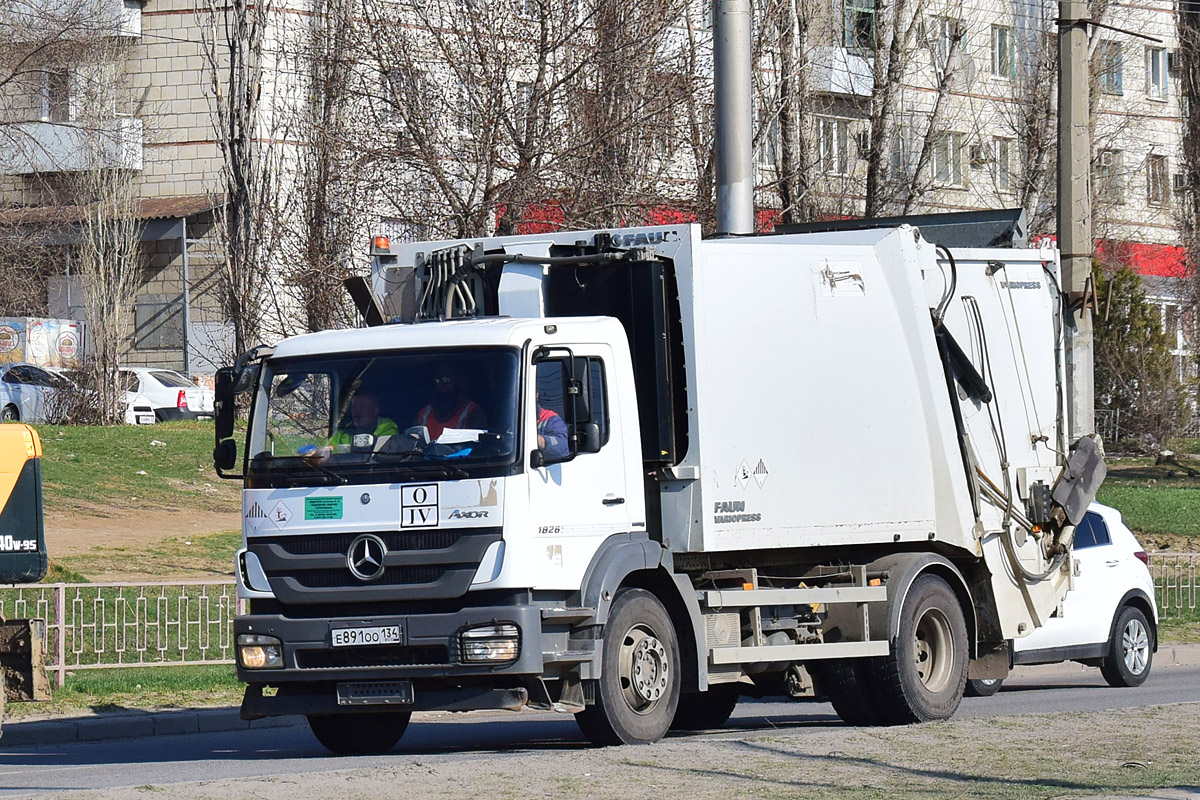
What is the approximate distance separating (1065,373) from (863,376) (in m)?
2.79

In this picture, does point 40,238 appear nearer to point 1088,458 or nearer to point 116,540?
point 116,540

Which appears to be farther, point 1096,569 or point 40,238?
point 40,238

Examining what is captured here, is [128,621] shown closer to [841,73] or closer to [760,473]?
[760,473]

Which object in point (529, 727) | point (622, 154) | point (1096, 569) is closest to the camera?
point (529, 727)

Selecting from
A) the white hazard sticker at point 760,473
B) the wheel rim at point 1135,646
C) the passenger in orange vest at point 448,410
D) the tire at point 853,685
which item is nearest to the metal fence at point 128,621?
the tire at point 853,685

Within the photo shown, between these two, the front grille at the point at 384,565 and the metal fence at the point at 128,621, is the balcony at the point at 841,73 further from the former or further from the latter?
the front grille at the point at 384,565

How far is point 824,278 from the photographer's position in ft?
40.8

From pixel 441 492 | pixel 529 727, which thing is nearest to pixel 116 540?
pixel 529 727

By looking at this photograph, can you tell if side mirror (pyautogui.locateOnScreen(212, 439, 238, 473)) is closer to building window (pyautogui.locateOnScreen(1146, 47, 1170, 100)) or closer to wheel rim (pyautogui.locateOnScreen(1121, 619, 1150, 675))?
wheel rim (pyautogui.locateOnScreen(1121, 619, 1150, 675))

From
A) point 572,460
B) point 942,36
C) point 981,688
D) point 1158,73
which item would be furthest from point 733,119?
point 1158,73

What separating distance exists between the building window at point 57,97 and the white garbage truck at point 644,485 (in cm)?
2265

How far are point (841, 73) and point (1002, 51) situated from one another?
286 inches

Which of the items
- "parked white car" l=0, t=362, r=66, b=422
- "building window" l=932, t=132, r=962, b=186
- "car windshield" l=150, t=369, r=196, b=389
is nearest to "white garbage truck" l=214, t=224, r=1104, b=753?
"building window" l=932, t=132, r=962, b=186

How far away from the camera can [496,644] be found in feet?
34.1
